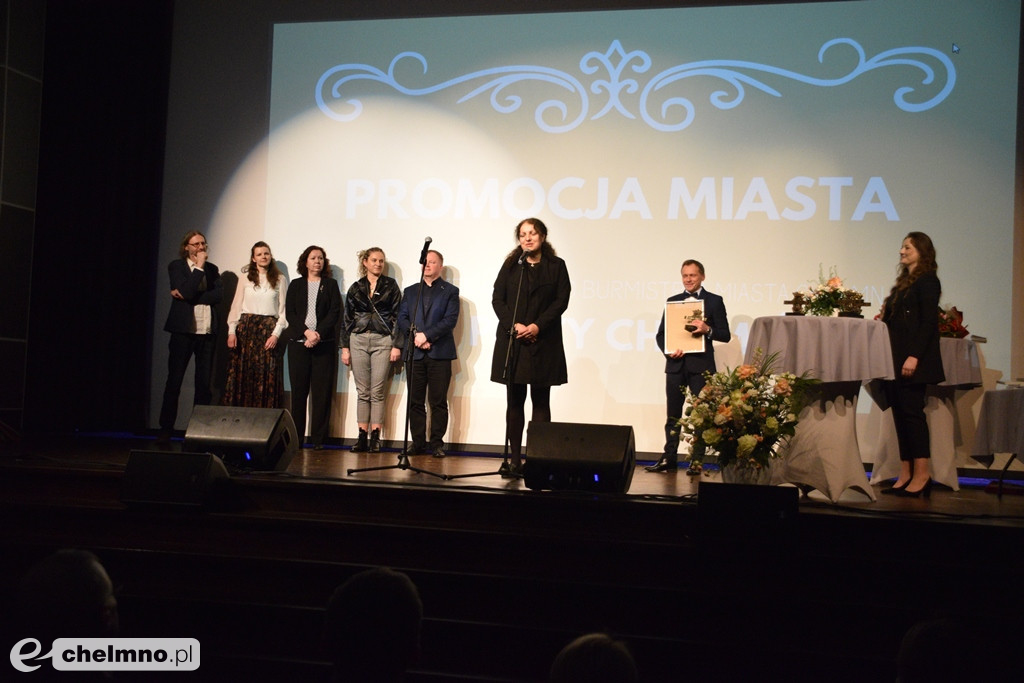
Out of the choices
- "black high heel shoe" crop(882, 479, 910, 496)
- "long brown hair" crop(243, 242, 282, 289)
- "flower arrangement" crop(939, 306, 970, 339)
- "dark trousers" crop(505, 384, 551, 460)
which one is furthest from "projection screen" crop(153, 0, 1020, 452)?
"black high heel shoe" crop(882, 479, 910, 496)

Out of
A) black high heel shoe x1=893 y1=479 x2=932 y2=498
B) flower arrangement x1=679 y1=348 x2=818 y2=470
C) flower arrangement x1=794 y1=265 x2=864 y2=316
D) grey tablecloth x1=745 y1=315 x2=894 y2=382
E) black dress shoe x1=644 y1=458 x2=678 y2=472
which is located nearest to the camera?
flower arrangement x1=679 y1=348 x2=818 y2=470

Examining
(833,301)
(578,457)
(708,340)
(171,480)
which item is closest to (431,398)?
(708,340)

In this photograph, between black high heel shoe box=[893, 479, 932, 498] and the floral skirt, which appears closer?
black high heel shoe box=[893, 479, 932, 498]

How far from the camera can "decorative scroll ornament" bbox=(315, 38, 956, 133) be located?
658 cm

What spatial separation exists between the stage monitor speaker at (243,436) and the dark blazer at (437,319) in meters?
2.22

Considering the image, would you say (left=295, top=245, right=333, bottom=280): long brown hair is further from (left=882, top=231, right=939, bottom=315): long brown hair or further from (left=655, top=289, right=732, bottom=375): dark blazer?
(left=882, top=231, right=939, bottom=315): long brown hair

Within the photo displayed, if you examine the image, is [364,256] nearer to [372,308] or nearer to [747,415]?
[372,308]

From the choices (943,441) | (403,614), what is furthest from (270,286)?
(403,614)

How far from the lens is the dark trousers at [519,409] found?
5.31 m

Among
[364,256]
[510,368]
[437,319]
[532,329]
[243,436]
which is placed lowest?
[243,436]

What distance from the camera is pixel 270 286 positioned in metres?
7.13

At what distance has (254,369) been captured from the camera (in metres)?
7.05

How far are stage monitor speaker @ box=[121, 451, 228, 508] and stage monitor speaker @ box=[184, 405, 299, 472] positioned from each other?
0.47 metres

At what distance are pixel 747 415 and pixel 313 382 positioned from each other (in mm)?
4023
